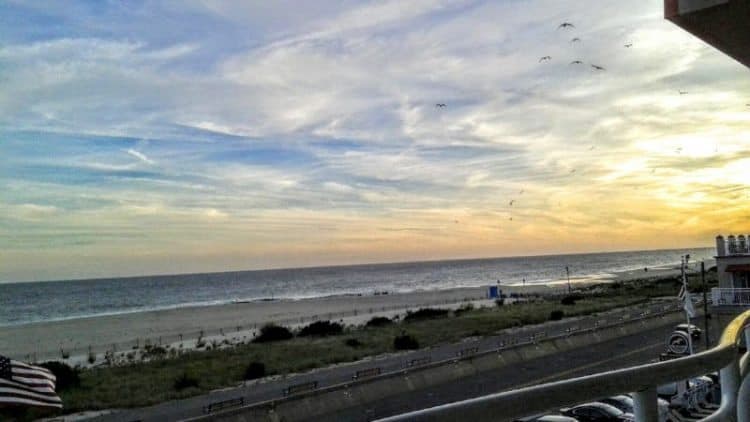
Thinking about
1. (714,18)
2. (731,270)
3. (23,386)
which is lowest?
(23,386)

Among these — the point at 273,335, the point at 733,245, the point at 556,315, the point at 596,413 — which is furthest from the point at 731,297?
the point at 273,335

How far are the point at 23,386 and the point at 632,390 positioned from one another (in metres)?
8.68

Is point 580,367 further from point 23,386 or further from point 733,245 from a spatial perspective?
point 23,386

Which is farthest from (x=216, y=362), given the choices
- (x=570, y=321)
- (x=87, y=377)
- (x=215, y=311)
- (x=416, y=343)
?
(x=215, y=311)

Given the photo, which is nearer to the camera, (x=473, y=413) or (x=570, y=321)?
(x=473, y=413)

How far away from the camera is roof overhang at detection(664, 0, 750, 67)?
7.98 ft

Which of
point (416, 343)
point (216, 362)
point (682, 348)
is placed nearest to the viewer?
point (682, 348)

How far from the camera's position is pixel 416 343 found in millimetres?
34906

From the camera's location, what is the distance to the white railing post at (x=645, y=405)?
200cm

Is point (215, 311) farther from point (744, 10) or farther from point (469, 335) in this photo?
point (744, 10)

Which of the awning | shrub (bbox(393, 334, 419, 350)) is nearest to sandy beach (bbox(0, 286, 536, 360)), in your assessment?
shrub (bbox(393, 334, 419, 350))

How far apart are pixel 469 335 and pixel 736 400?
122ft

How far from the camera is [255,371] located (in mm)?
27812

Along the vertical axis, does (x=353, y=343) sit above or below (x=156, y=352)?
above
